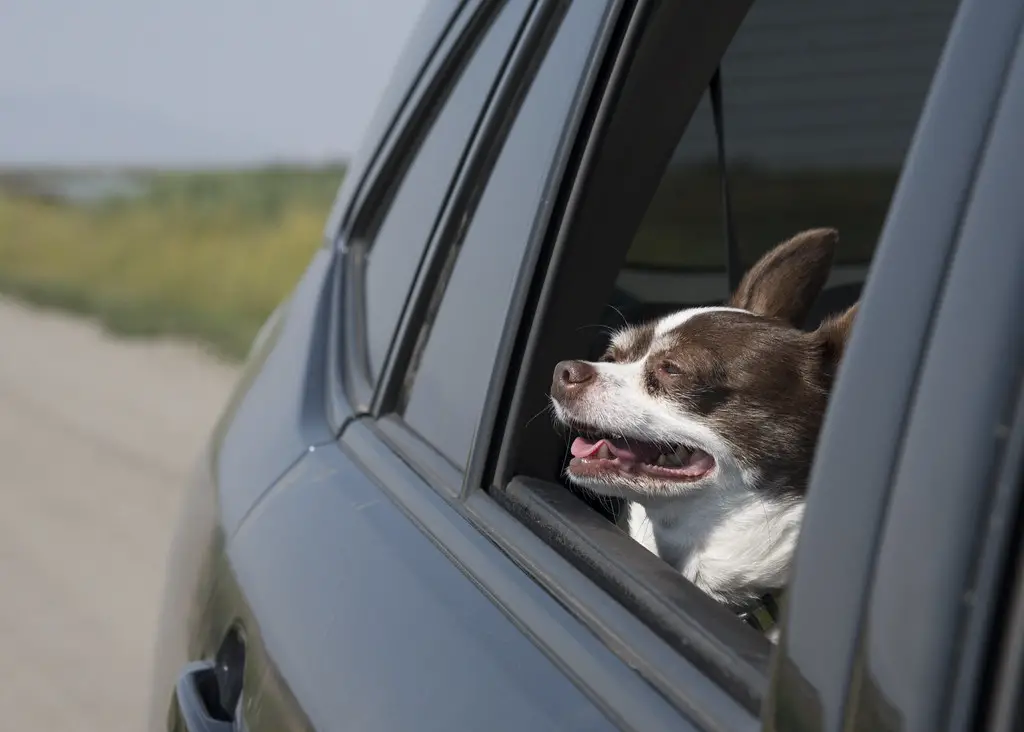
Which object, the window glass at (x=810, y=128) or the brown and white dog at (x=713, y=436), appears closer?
the brown and white dog at (x=713, y=436)

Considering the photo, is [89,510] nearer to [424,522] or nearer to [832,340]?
[832,340]

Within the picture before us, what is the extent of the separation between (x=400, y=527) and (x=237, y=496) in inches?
27.4

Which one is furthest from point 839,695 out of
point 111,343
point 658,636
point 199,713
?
Result: point 111,343

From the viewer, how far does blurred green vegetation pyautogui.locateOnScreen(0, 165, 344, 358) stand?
17.1m

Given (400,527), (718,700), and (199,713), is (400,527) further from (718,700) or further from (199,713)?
(718,700)

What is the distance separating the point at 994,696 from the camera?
1.12 meters

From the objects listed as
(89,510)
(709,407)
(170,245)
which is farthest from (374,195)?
(170,245)

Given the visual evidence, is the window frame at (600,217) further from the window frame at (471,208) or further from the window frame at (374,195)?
the window frame at (374,195)

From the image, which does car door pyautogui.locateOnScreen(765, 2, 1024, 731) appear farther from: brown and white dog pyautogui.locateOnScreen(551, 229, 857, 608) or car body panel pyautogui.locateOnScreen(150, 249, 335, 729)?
car body panel pyautogui.locateOnScreen(150, 249, 335, 729)

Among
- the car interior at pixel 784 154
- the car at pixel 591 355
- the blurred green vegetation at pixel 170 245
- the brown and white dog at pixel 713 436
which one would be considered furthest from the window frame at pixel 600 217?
the blurred green vegetation at pixel 170 245

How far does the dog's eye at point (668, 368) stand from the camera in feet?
9.15

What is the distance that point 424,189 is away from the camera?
3078mm

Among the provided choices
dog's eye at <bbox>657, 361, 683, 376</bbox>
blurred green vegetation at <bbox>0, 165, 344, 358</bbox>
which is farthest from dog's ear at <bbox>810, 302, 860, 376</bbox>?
blurred green vegetation at <bbox>0, 165, 344, 358</bbox>

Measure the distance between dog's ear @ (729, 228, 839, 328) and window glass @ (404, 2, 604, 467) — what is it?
0.62 metres
